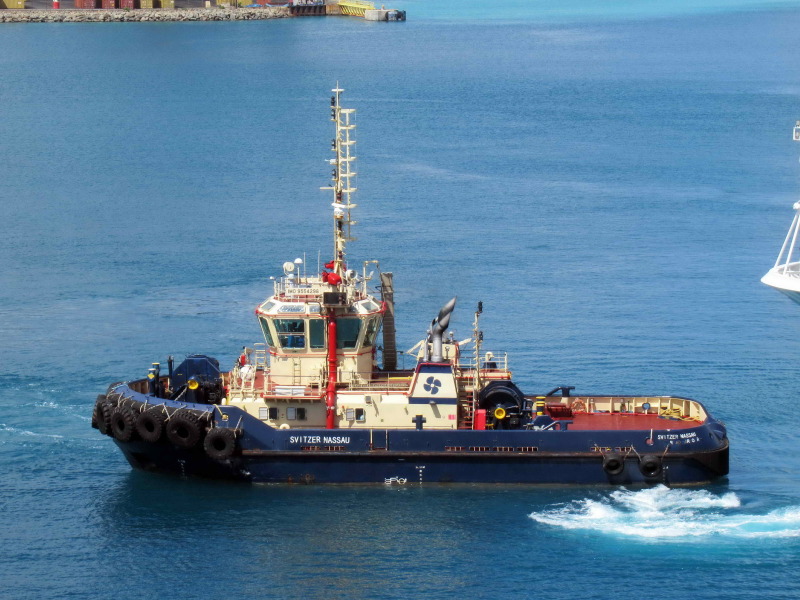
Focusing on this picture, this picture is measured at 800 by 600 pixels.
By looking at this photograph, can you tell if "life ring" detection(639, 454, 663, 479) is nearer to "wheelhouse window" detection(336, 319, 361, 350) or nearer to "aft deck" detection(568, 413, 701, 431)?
"aft deck" detection(568, 413, 701, 431)

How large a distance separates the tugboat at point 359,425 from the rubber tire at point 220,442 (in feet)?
0.08

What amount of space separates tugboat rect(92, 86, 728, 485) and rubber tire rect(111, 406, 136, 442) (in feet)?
0.08

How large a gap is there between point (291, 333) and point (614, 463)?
8425mm

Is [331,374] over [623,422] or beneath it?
over

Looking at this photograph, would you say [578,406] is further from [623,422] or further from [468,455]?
[468,455]

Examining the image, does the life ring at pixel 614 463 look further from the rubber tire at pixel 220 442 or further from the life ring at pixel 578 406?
the rubber tire at pixel 220 442

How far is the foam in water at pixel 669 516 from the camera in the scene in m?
32.4

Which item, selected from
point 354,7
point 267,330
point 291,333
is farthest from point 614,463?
point 354,7

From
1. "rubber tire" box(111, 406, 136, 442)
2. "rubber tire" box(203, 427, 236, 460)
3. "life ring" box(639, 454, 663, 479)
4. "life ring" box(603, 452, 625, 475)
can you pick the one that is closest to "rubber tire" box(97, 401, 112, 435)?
"rubber tire" box(111, 406, 136, 442)

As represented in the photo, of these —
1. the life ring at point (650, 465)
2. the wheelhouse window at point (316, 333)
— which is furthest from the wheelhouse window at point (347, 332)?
the life ring at point (650, 465)

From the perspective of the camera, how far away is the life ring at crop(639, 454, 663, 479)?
3403 cm

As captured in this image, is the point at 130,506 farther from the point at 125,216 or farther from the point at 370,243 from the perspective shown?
the point at 125,216

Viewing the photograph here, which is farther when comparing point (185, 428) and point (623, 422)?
point (623, 422)

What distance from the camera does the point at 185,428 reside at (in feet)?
113
